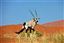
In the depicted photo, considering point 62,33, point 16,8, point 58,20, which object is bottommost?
point 62,33

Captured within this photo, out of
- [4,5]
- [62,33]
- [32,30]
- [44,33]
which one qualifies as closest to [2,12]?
[4,5]

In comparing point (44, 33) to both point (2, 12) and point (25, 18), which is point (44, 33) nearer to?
point (25, 18)

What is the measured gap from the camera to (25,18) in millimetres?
2346

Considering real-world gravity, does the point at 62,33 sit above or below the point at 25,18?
below

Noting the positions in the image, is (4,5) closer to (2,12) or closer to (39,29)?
(2,12)

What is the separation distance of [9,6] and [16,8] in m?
0.10

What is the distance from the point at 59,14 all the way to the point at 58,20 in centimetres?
9

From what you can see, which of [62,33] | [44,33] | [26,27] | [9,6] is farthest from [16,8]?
[62,33]

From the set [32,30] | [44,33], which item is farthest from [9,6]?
[44,33]

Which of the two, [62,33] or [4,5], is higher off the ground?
[4,5]

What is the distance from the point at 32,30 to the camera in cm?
236

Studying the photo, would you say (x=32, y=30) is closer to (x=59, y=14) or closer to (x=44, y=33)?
(x=44, y=33)

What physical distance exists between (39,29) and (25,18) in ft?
0.79

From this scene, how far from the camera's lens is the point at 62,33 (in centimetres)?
232
